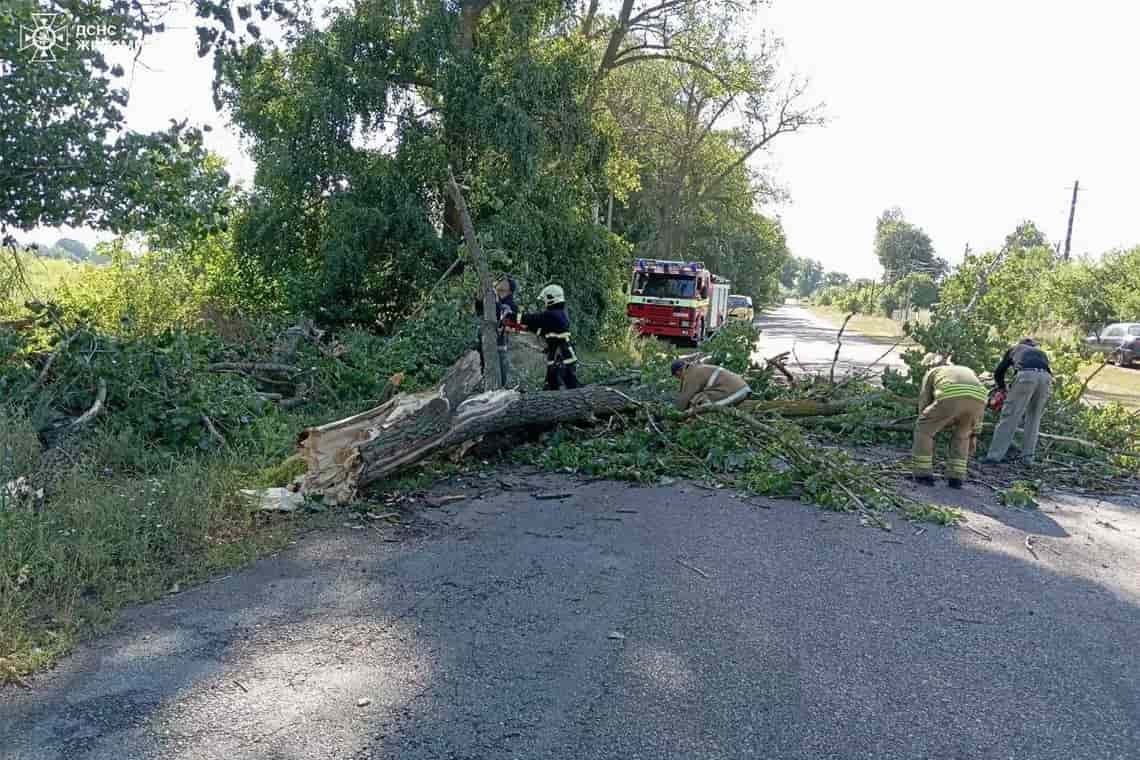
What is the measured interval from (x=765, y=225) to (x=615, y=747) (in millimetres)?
44389

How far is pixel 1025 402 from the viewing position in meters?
8.46

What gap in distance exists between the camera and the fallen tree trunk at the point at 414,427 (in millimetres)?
6305

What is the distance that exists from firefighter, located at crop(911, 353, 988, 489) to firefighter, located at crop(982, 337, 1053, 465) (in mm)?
866

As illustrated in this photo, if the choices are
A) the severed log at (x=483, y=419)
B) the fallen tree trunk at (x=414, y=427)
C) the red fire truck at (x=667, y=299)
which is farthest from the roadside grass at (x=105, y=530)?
the red fire truck at (x=667, y=299)

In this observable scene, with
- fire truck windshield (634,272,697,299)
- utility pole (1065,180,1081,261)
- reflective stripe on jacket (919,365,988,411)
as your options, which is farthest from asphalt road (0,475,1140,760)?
utility pole (1065,180,1081,261)

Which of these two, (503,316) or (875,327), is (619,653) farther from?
(875,327)

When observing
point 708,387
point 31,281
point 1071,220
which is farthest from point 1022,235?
point 1071,220

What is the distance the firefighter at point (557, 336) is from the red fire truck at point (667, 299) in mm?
12144

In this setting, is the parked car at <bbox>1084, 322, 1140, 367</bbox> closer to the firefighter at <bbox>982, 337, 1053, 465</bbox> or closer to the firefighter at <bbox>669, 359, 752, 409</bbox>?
the firefighter at <bbox>982, 337, 1053, 465</bbox>

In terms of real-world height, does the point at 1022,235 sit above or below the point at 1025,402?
above

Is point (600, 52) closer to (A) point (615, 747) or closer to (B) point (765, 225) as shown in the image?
(A) point (615, 747)

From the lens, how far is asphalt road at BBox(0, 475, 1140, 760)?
3178mm

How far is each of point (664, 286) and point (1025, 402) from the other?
14609mm

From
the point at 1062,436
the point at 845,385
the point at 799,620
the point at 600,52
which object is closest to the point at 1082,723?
the point at 799,620
